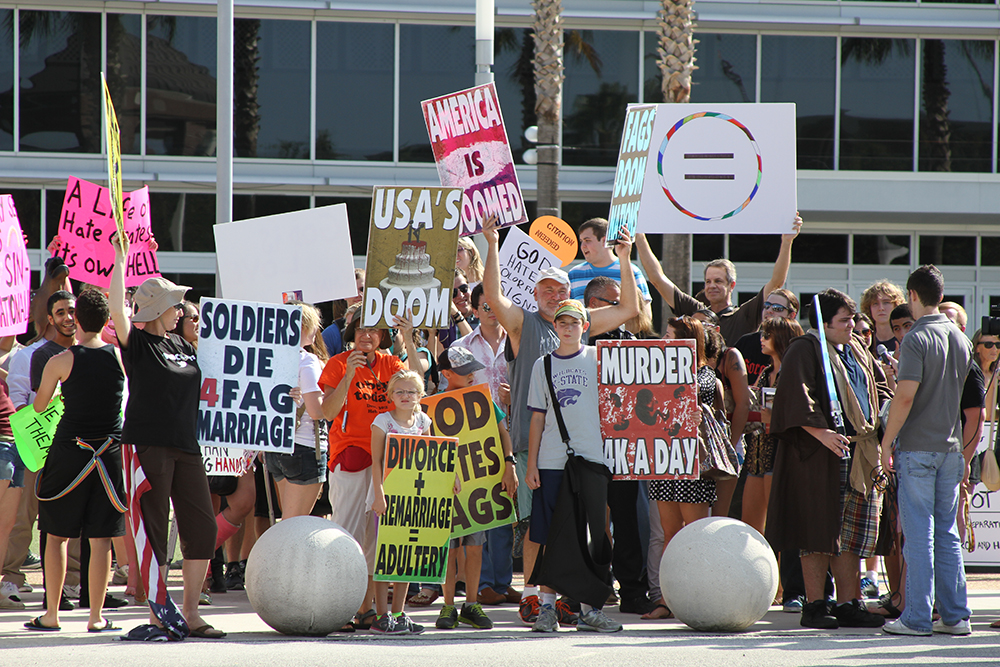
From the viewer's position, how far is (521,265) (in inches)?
380

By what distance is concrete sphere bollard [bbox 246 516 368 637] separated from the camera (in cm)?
662

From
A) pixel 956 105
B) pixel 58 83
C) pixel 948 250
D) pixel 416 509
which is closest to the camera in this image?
pixel 416 509

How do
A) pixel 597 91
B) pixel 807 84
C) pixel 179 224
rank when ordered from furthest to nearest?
pixel 807 84
pixel 597 91
pixel 179 224

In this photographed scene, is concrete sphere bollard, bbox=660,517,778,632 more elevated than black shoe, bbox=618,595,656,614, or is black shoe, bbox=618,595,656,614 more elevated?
concrete sphere bollard, bbox=660,517,778,632

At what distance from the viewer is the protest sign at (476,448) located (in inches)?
288

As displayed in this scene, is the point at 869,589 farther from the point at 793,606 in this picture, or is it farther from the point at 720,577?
the point at 720,577

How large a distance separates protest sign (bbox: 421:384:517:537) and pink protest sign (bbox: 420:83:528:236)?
67.5 inches

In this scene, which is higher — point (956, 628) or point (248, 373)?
point (248, 373)

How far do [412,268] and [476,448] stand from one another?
1.29 metres

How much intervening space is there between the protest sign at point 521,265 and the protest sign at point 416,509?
9.13 feet

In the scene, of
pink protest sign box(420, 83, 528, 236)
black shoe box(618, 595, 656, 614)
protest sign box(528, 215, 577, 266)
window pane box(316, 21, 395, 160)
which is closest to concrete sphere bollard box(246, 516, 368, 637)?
black shoe box(618, 595, 656, 614)

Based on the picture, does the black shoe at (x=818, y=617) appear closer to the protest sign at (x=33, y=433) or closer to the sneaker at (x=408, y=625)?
the sneaker at (x=408, y=625)

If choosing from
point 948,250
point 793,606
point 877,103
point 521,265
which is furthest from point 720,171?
point 948,250

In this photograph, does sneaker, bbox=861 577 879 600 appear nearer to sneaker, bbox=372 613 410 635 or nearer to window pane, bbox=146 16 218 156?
sneaker, bbox=372 613 410 635
